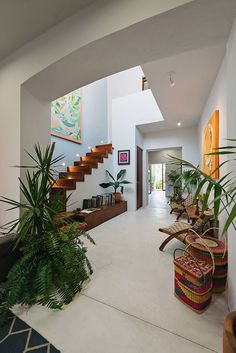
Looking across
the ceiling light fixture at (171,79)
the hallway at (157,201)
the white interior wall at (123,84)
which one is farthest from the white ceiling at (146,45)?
the hallway at (157,201)

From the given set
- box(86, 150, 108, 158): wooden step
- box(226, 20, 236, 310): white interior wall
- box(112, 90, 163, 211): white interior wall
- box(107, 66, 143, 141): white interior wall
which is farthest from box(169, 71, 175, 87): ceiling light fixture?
box(107, 66, 143, 141): white interior wall

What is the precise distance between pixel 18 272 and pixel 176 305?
147 cm

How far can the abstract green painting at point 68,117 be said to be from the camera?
4152 mm

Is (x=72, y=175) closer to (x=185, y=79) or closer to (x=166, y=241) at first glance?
(x=166, y=241)

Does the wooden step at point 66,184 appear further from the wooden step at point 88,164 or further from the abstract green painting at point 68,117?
the abstract green painting at point 68,117

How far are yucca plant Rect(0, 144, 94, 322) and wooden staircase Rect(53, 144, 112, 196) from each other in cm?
163

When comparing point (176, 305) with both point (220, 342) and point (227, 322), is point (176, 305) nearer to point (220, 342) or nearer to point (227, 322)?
point (220, 342)

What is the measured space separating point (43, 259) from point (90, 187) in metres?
2.78

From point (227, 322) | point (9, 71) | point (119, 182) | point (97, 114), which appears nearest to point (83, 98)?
A: point (97, 114)

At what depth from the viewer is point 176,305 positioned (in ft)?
4.77

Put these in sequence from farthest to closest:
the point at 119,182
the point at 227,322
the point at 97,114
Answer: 1. the point at 97,114
2. the point at 119,182
3. the point at 227,322

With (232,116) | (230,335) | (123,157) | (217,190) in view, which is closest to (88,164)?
(123,157)

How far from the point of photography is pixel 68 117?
4.56m

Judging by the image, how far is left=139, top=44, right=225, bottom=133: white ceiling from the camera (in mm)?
2262
